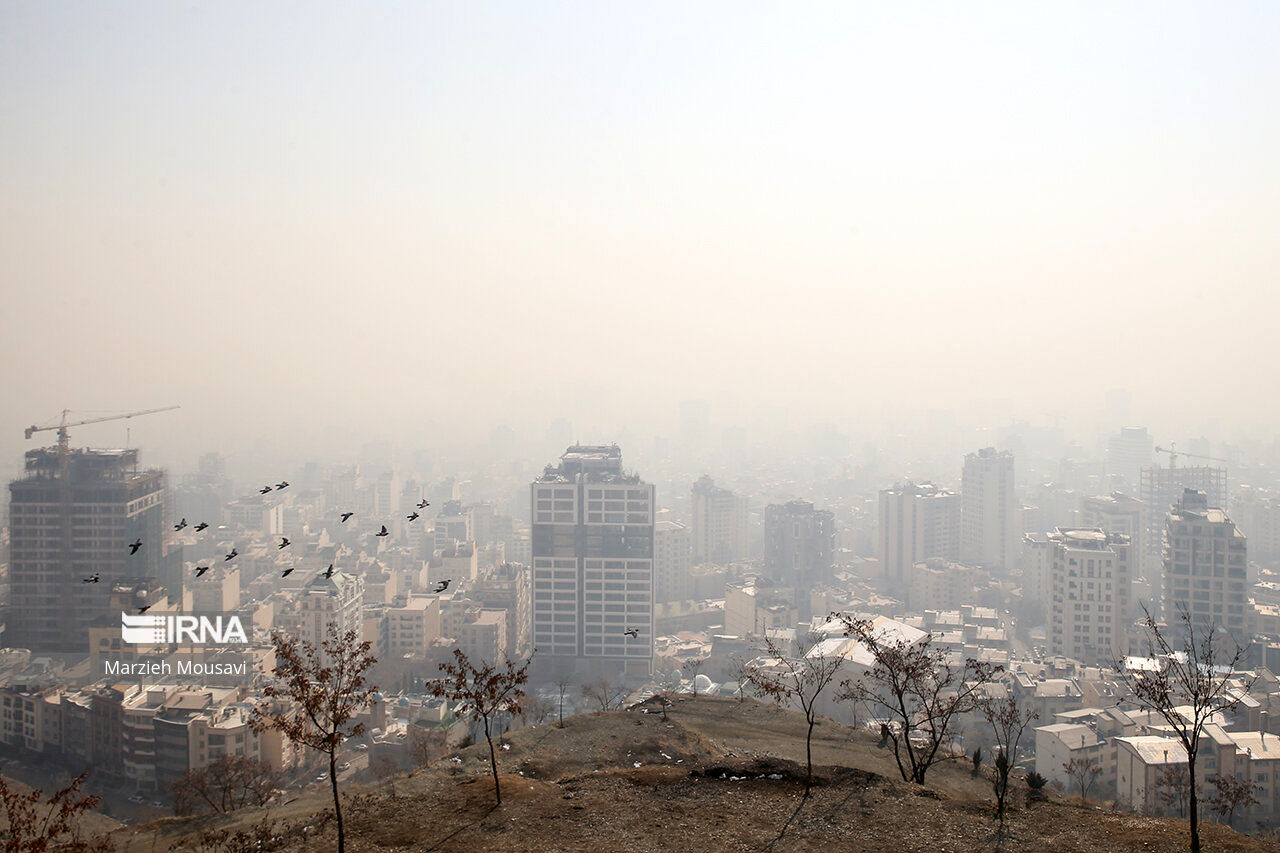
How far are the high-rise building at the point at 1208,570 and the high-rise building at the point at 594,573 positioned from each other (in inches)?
480

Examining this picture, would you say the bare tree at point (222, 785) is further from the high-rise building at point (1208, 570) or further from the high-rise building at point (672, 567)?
the high-rise building at point (672, 567)

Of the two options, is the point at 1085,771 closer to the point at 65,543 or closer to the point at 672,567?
the point at 672,567

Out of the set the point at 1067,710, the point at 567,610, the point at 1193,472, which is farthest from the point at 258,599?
Result: the point at 1193,472

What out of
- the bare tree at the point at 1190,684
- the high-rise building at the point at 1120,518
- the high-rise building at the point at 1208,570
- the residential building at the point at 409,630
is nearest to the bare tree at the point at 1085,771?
the bare tree at the point at 1190,684

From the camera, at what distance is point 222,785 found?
9227 mm

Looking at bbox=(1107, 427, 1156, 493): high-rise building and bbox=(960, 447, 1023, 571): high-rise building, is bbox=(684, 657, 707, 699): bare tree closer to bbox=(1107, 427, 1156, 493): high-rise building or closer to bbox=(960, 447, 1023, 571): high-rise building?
bbox=(960, 447, 1023, 571): high-rise building

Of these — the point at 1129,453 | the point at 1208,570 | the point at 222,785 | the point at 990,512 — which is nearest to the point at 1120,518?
the point at 990,512

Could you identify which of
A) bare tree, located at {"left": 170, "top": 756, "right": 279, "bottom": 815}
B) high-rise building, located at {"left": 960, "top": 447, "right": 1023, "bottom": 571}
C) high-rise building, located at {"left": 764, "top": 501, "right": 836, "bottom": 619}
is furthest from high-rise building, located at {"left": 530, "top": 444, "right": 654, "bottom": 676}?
high-rise building, located at {"left": 960, "top": 447, "right": 1023, "bottom": 571}

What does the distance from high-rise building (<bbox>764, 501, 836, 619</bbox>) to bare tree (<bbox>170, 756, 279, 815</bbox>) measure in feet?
70.0

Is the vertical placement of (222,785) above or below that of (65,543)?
below

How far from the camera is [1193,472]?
3166cm

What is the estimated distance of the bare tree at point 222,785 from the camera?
921 centimetres

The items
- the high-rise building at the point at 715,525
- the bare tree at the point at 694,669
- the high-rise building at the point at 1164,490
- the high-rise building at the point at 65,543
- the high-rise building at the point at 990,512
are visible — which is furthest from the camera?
the high-rise building at the point at 715,525

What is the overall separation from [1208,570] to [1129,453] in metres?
32.5
